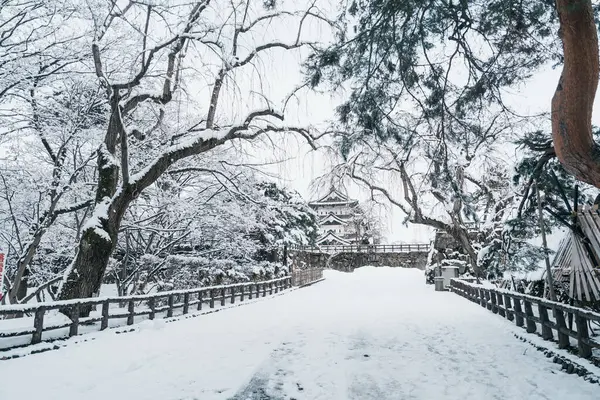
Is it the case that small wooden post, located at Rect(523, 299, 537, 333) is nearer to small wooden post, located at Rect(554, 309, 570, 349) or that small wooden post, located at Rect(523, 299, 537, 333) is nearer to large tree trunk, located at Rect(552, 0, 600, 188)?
small wooden post, located at Rect(554, 309, 570, 349)

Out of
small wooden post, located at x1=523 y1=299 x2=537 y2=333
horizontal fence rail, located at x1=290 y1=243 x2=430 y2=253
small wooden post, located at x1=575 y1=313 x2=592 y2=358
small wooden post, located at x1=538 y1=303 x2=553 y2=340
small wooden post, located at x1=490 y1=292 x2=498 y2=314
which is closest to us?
small wooden post, located at x1=575 y1=313 x2=592 y2=358

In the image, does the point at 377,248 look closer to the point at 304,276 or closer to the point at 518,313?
the point at 304,276

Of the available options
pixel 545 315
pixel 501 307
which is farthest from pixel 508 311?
pixel 545 315

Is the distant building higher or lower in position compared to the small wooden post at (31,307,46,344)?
higher

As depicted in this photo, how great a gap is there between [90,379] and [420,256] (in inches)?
1940

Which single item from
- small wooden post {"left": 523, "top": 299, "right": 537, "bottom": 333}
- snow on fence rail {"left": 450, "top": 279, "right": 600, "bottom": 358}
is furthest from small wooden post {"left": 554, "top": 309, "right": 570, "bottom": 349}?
small wooden post {"left": 523, "top": 299, "right": 537, "bottom": 333}

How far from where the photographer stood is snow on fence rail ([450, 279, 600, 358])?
5824mm

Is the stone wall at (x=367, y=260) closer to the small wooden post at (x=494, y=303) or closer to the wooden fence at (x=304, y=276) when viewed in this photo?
the wooden fence at (x=304, y=276)

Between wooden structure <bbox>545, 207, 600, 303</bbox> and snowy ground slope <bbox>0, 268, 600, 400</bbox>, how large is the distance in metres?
1.44

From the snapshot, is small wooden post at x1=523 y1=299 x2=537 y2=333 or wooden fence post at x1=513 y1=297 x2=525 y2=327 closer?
small wooden post at x1=523 y1=299 x2=537 y2=333

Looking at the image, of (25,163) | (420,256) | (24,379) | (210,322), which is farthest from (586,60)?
(420,256)

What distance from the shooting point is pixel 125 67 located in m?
10.8

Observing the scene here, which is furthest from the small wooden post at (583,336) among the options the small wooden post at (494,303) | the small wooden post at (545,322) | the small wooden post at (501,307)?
the small wooden post at (494,303)

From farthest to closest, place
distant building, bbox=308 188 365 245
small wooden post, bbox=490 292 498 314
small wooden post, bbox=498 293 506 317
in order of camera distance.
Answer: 1. distant building, bbox=308 188 365 245
2. small wooden post, bbox=490 292 498 314
3. small wooden post, bbox=498 293 506 317
